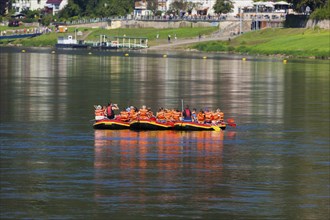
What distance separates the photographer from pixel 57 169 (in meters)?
50.9

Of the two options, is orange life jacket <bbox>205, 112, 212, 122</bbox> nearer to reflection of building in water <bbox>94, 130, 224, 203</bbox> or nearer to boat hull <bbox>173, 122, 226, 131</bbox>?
boat hull <bbox>173, 122, 226, 131</bbox>

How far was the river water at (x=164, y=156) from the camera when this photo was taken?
144 feet

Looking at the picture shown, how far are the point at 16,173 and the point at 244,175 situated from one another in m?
10.0

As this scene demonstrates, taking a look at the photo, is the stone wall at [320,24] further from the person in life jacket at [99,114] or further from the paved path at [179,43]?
the person in life jacket at [99,114]

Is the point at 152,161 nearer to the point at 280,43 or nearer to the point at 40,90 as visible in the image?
the point at 40,90

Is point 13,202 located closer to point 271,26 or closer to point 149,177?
point 149,177

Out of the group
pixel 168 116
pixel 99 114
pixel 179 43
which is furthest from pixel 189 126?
pixel 179 43

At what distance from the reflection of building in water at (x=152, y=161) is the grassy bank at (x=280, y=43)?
95.8 metres

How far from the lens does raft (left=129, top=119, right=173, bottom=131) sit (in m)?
64.4

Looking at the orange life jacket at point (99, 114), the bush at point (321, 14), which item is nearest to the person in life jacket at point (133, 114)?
the orange life jacket at point (99, 114)

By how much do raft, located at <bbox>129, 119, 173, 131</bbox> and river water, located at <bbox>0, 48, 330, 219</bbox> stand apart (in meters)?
0.77

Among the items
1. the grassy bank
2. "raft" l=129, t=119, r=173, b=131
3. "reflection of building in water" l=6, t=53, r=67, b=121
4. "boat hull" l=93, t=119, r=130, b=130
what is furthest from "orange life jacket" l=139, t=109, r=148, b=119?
the grassy bank

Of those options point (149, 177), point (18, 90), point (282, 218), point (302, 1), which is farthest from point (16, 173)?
point (302, 1)

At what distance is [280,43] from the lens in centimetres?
17075
